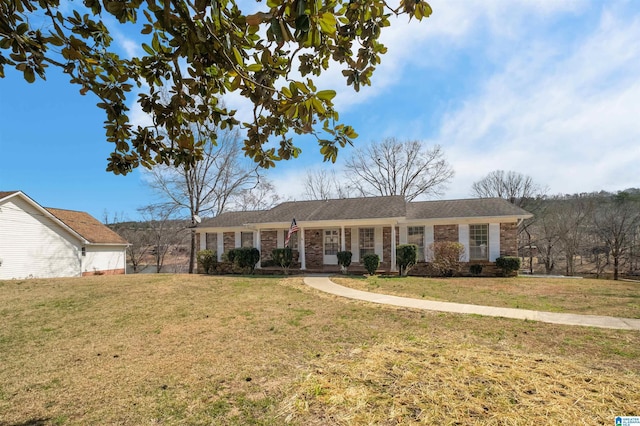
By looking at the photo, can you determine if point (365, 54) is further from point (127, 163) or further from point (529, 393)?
point (529, 393)

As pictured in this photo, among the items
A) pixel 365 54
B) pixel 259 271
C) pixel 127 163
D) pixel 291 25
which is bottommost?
pixel 259 271

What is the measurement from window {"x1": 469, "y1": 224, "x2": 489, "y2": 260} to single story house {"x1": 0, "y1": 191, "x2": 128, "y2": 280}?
2338cm

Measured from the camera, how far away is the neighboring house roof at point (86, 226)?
22844 mm

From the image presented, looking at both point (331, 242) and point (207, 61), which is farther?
point (331, 242)

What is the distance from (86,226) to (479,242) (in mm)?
26323

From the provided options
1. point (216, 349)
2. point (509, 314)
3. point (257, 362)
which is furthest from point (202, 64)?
point (509, 314)

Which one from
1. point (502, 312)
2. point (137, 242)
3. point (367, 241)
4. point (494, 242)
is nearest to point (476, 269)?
point (494, 242)

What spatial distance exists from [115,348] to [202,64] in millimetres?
4713

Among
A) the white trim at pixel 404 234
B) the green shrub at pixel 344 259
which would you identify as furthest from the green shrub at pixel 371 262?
the white trim at pixel 404 234

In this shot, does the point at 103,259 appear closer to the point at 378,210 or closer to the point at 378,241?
the point at 378,241

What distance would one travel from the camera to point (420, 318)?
655 centimetres

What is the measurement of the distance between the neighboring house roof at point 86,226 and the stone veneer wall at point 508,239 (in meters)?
24.9

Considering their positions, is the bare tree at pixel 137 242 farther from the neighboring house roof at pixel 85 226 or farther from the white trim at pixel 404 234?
the white trim at pixel 404 234

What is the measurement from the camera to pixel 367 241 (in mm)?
17172
